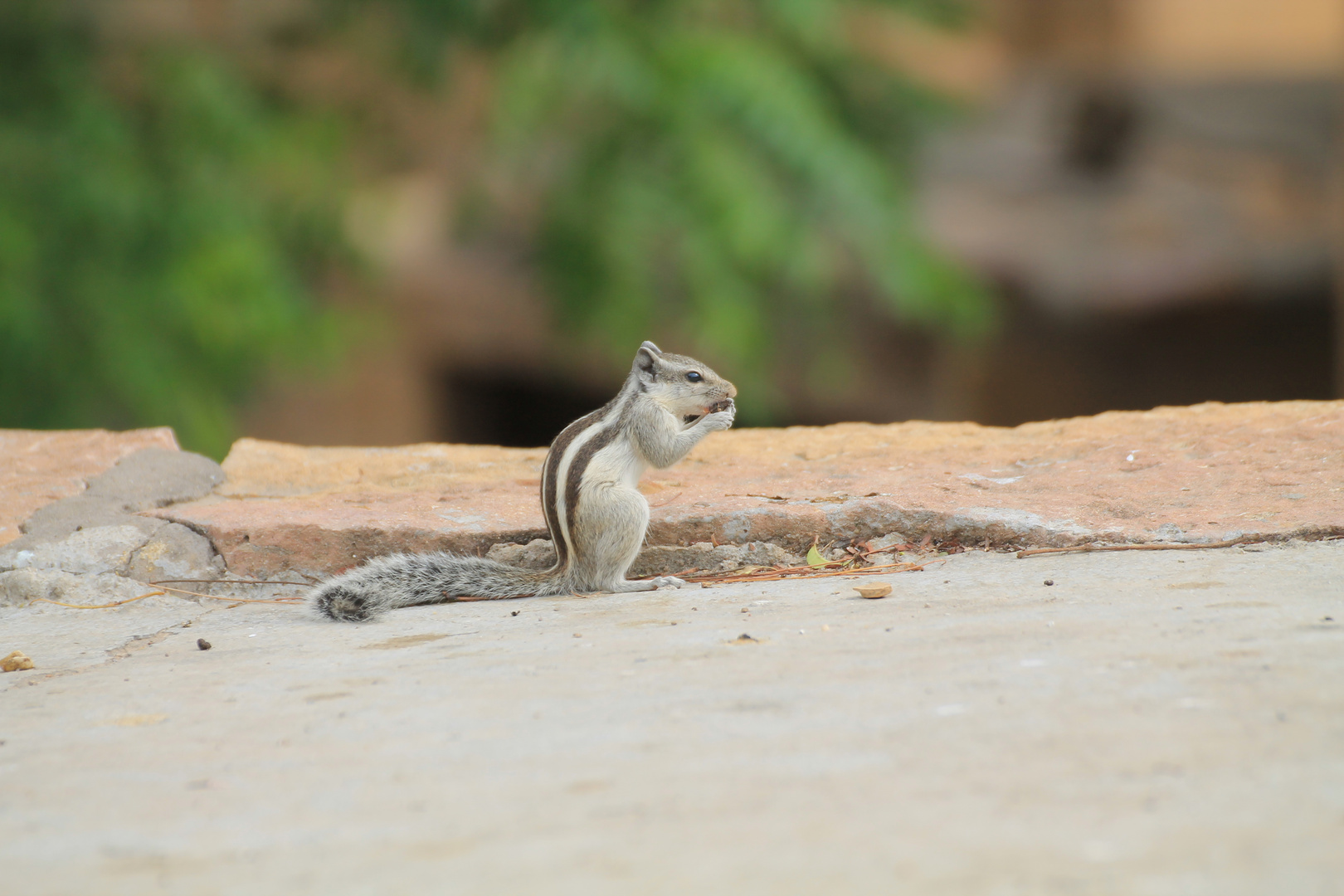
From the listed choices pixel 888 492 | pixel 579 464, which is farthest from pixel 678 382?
pixel 888 492

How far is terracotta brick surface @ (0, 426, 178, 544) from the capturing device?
3.68 m

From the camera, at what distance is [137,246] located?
23.6 feet

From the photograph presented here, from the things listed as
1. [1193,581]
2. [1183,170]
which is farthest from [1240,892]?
[1183,170]

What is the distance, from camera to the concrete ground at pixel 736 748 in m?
1.47

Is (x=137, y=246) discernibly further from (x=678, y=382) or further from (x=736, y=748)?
(x=736, y=748)

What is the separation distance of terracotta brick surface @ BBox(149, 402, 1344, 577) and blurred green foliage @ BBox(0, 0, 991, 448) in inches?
108

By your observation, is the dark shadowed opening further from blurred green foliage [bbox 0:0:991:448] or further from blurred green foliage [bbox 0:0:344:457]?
blurred green foliage [bbox 0:0:344:457]

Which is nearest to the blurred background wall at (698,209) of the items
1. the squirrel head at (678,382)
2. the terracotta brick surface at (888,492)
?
the terracotta brick surface at (888,492)

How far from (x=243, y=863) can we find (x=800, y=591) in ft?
5.16

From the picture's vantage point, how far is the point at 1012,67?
12562 millimetres

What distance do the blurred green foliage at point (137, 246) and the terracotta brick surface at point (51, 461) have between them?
7.73 ft

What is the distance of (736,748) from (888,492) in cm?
169

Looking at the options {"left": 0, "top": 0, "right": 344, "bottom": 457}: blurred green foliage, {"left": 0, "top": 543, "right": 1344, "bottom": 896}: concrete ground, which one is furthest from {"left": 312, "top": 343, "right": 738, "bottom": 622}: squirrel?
{"left": 0, "top": 0, "right": 344, "bottom": 457}: blurred green foliage

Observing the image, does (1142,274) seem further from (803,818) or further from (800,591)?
(803,818)
